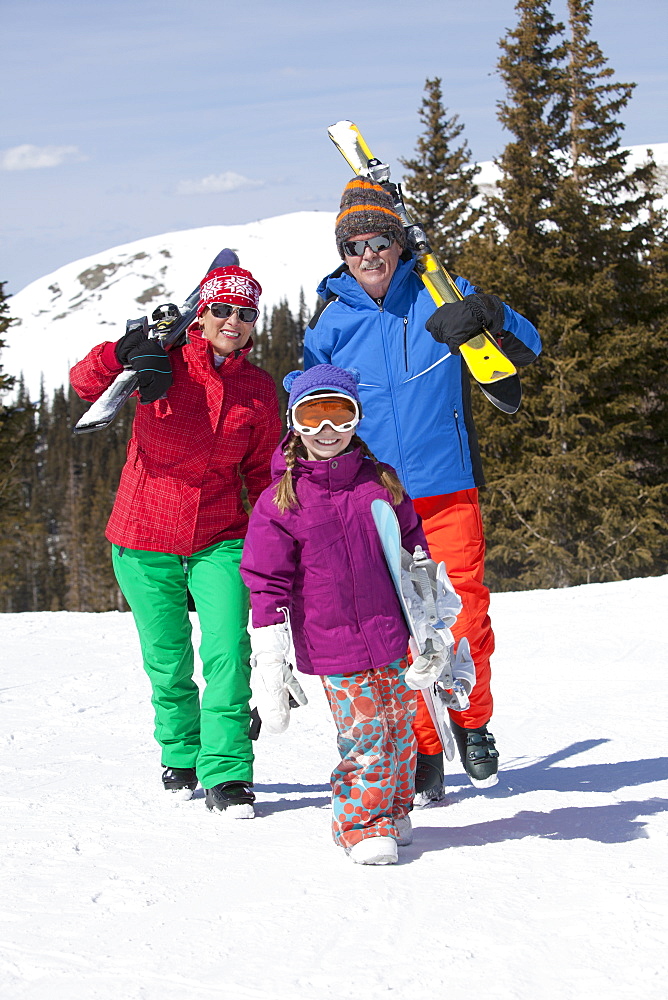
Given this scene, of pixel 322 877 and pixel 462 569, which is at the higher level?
pixel 462 569

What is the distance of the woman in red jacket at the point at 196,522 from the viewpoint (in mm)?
3879

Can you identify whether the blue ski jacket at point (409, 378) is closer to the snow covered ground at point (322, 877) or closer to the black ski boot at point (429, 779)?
the black ski boot at point (429, 779)

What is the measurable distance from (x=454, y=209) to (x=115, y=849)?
2662cm

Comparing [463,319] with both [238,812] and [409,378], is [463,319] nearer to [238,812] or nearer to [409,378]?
[409,378]

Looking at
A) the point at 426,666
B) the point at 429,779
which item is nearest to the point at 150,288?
the point at 429,779

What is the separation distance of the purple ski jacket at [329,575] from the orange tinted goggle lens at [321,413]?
0.13 m

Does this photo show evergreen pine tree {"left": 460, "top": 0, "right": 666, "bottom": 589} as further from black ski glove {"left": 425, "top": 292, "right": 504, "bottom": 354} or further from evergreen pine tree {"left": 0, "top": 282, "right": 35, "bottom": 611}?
black ski glove {"left": 425, "top": 292, "right": 504, "bottom": 354}

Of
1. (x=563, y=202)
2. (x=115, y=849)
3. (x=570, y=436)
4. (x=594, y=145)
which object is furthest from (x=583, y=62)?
(x=115, y=849)

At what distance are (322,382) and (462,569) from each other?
3.68 ft

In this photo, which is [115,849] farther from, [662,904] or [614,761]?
[614,761]

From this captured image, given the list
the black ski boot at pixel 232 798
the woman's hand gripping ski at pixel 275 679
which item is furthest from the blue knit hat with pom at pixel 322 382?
the black ski boot at pixel 232 798

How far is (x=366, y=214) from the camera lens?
387 cm

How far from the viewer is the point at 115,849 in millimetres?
3236

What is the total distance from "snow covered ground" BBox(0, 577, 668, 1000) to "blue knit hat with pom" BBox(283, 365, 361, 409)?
1.46m
